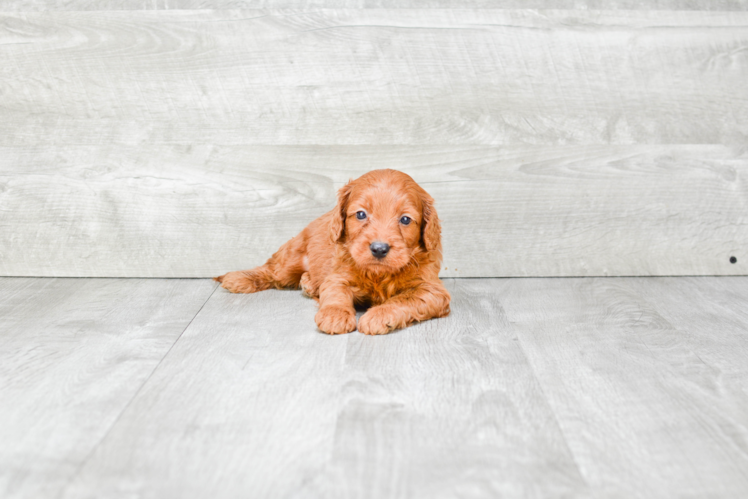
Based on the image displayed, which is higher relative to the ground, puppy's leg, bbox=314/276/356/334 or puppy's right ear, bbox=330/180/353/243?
puppy's right ear, bbox=330/180/353/243

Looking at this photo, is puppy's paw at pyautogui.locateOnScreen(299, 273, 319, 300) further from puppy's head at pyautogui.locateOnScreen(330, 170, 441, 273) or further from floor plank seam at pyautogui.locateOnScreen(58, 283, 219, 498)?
floor plank seam at pyautogui.locateOnScreen(58, 283, 219, 498)

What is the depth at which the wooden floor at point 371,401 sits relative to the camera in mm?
1377

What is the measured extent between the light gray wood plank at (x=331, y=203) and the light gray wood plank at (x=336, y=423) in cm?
84

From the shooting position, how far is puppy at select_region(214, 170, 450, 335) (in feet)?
7.32

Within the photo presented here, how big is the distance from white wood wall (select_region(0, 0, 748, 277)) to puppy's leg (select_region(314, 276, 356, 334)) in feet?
2.27

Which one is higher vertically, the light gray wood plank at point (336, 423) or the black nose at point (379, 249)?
the black nose at point (379, 249)

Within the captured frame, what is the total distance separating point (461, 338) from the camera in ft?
7.23

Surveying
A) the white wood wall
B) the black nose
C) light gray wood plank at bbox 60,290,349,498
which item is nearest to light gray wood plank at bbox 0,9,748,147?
the white wood wall

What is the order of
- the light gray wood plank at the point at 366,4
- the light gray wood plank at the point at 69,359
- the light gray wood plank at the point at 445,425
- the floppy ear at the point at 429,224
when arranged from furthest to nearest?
1. the light gray wood plank at the point at 366,4
2. the floppy ear at the point at 429,224
3. the light gray wood plank at the point at 69,359
4. the light gray wood plank at the point at 445,425

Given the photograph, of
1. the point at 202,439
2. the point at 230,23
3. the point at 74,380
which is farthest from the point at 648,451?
the point at 230,23

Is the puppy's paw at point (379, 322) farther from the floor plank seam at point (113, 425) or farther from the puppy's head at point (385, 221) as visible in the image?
the floor plank seam at point (113, 425)

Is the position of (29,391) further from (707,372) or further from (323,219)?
(707,372)

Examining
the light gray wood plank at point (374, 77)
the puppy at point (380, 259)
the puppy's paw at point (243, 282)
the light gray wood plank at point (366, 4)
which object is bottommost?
the puppy's paw at point (243, 282)

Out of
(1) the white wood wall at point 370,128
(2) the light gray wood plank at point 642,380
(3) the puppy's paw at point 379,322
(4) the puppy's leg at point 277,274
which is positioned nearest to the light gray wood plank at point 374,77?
(1) the white wood wall at point 370,128
